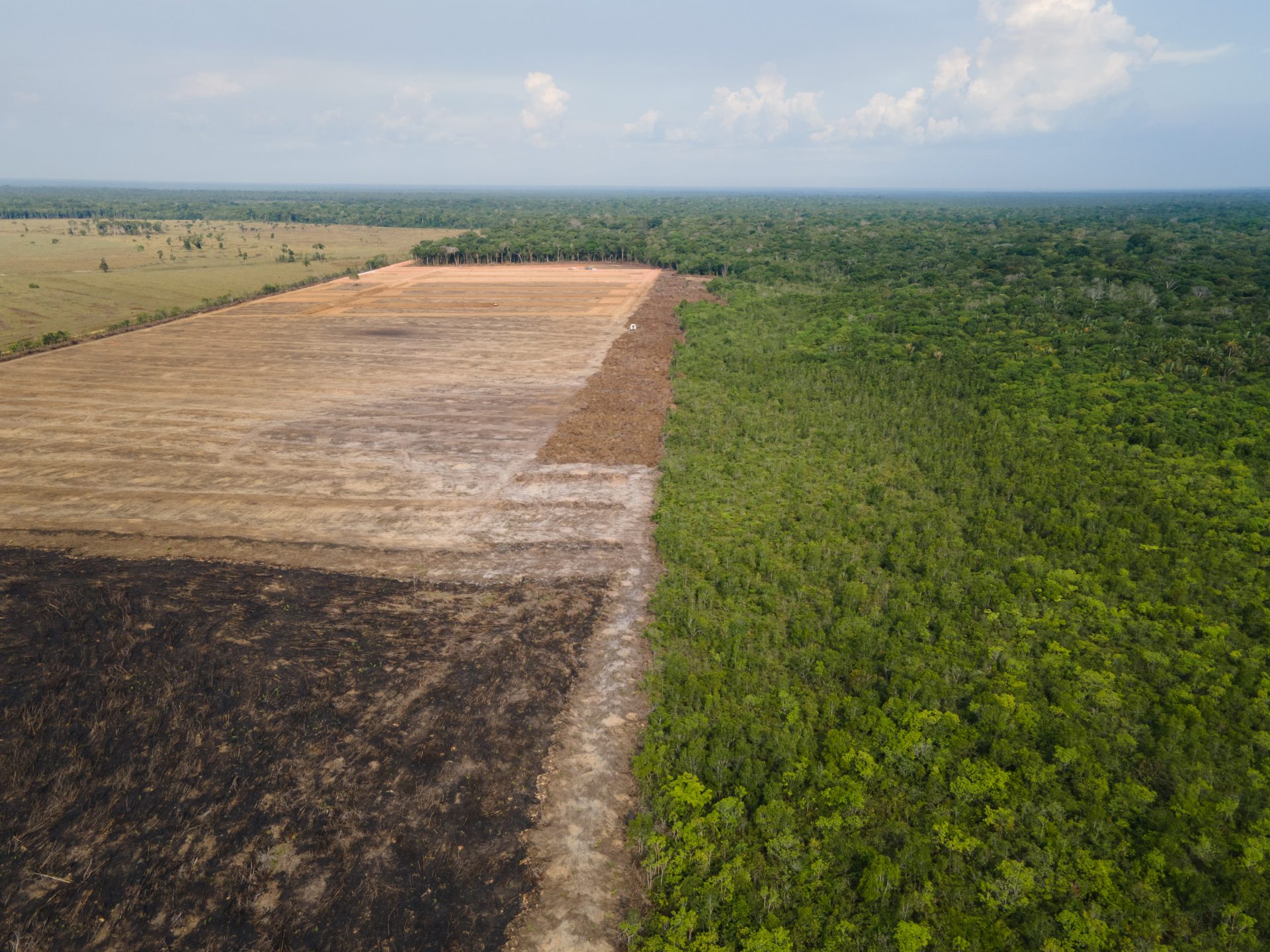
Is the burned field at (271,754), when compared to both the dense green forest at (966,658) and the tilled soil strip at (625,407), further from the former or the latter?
the tilled soil strip at (625,407)

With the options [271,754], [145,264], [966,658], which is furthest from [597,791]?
[145,264]

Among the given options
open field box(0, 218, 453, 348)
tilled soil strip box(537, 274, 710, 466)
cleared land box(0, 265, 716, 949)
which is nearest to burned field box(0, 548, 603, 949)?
cleared land box(0, 265, 716, 949)

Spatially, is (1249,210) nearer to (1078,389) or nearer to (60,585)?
(1078,389)

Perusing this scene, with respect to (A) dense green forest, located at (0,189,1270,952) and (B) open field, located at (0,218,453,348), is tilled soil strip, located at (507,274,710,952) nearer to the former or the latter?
(A) dense green forest, located at (0,189,1270,952)

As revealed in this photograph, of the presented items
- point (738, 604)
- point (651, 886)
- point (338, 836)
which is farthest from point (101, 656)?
point (738, 604)

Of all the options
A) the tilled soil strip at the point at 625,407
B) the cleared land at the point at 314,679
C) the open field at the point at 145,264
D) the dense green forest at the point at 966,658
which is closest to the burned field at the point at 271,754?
the cleared land at the point at 314,679
